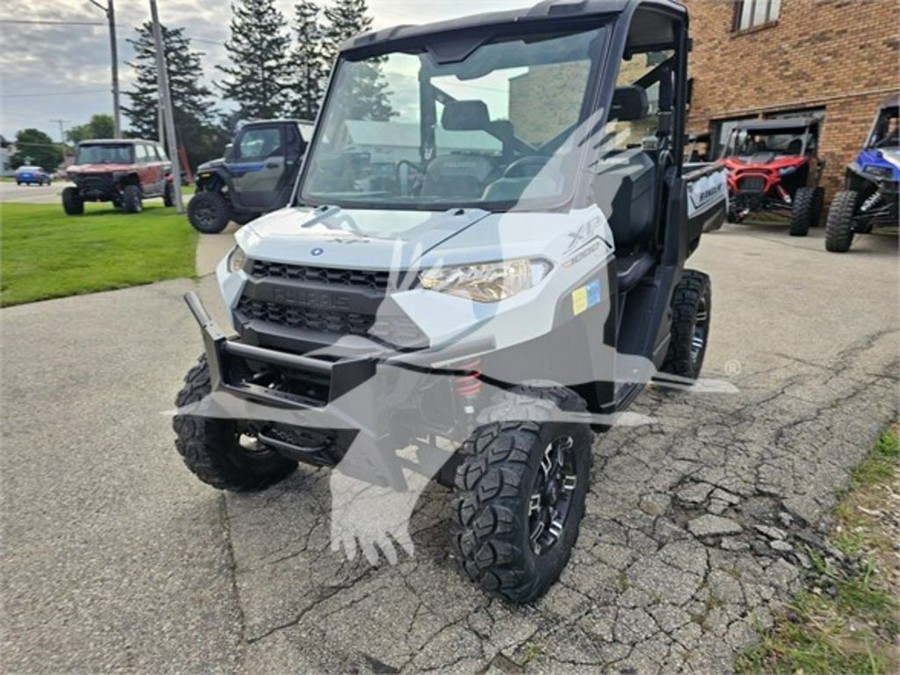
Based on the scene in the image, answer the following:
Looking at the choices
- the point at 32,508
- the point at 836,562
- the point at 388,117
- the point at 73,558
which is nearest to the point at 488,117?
the point at 388,117

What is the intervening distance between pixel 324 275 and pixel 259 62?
172 feet

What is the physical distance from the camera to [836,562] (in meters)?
2.44

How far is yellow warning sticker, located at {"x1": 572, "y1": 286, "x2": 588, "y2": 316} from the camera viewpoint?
2207mm

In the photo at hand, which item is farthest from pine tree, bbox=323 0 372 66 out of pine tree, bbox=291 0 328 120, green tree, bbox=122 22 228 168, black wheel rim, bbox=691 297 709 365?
black wheel rim, bbox=691 297 709 365

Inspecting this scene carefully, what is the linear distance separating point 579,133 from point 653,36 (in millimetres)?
1161

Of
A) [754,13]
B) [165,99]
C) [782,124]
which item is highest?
[754,13]

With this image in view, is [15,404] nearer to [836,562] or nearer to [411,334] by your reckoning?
[411,334]

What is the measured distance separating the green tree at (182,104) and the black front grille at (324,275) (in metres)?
51.4

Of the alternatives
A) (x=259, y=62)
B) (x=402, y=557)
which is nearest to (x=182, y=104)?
(x=259, y=62)

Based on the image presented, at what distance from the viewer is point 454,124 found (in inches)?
112

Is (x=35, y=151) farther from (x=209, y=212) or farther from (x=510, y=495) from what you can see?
(x=510, y=495)

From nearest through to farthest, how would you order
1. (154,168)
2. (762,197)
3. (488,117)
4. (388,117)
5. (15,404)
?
1. (488,117)
2. (388,117)
3. (15,404)
4. (762,197)
5. (154,168)

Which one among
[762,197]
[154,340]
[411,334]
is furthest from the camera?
[762,197]

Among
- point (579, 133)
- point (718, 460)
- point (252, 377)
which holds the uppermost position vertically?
point (579, 133)
